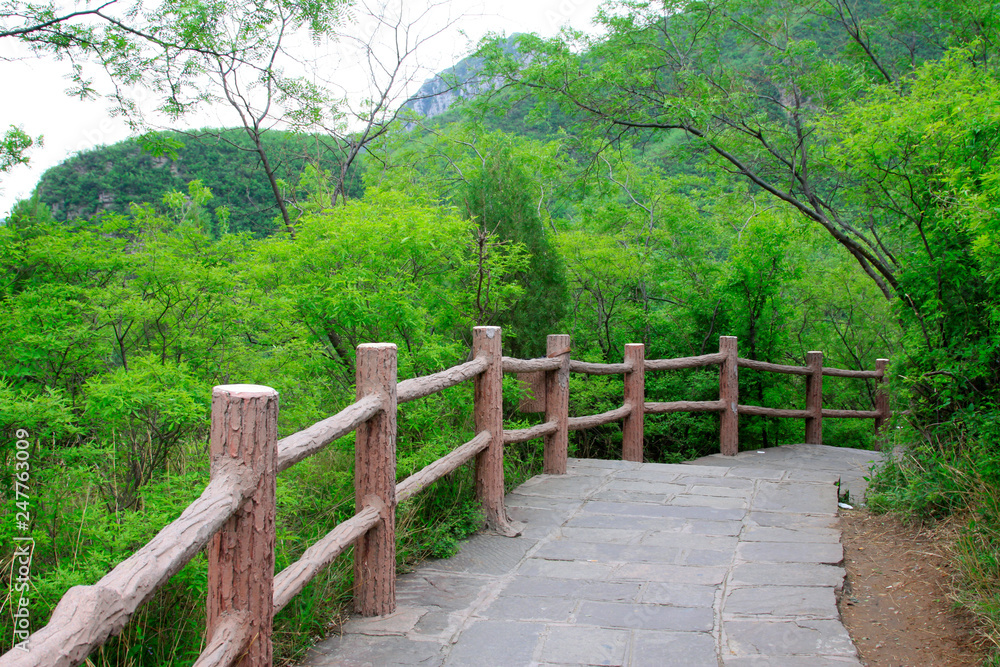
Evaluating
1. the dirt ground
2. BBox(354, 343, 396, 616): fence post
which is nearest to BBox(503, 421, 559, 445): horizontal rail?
BBox(354, 343, 396, 616): fence post

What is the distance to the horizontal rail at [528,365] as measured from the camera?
4820 millimetres

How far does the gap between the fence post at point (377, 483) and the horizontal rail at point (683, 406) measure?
4279mm

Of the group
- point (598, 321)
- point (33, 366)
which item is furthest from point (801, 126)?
point (33, 366)

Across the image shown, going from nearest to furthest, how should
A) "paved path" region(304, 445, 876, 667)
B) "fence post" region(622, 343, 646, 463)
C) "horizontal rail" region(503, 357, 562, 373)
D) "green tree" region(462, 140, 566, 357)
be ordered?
"paved path" region(304, 445, 876, 667) < "horizontal rail" region(503, 357, 562, 373) < "fence post" region(622, 343, 646, 463) < "green tree" region(462, 140, 566, 357)

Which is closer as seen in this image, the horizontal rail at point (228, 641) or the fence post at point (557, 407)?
the horizontal rail at point (228, 641)

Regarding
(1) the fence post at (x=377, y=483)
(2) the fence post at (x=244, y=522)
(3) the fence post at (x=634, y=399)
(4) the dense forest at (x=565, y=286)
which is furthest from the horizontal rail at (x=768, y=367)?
(2) the fence post at (x=244, y=522)

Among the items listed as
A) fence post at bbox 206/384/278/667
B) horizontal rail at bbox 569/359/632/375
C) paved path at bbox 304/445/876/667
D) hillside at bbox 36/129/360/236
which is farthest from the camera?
hillside at bbox 36/129/360/236

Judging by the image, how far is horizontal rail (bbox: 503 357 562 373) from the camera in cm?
482

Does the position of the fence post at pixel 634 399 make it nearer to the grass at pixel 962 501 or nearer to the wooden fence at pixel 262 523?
the grass at pixel 962 501

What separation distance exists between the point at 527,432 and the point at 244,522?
9.95 ft

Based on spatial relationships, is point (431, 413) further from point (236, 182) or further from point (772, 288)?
point (236, 182)

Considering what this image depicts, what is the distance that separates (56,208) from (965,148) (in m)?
17.5

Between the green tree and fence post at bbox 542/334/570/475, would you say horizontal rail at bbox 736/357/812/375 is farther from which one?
fence post at bbox 542/334/570/475

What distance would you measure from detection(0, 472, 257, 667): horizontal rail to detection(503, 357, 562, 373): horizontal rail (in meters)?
2.82
